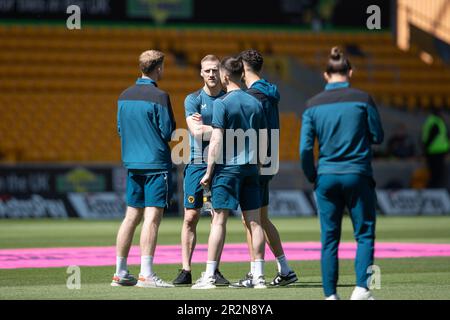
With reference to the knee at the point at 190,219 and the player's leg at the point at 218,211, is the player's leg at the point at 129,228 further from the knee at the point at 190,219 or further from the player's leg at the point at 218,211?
the player's leg at the point at 218,211

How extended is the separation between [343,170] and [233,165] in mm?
2056

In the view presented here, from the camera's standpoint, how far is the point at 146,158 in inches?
488

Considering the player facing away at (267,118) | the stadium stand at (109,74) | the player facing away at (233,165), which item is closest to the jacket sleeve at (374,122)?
the player facing away at (233,165)

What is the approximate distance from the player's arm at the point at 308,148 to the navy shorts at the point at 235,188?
1.79 m

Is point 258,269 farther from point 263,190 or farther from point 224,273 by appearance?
point 224,273

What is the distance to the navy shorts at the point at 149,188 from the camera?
1238 cm

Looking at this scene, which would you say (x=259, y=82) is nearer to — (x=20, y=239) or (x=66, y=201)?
(x=20, y=239)

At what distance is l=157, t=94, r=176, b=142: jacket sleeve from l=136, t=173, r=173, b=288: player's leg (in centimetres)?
45

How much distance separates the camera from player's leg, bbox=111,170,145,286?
1235 cm

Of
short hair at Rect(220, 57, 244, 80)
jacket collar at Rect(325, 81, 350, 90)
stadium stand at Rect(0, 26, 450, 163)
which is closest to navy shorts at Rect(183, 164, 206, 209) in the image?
short hair at Rect(220, 57, 244, 80)

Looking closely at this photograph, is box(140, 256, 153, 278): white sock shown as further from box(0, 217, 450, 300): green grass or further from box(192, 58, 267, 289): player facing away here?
box(192, 58, 267, 289): player facing away

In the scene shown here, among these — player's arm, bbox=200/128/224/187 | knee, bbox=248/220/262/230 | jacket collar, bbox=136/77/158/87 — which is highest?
jacket collar, bbox=136/77/158/87

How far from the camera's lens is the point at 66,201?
2727 cm
